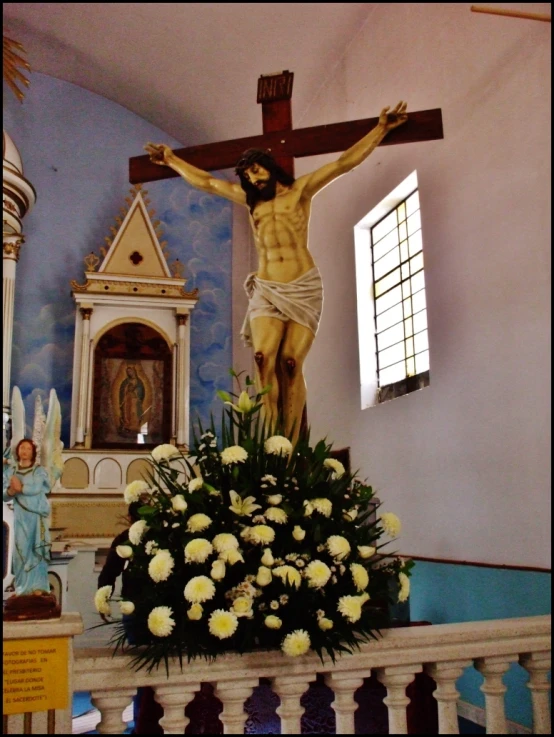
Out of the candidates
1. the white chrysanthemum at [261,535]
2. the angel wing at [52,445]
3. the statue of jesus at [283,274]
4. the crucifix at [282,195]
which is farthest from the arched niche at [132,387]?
the white chrysanthemum at [261,535]

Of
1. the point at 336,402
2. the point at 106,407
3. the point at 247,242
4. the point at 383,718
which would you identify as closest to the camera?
the point at 383,718

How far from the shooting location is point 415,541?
4.54 meters

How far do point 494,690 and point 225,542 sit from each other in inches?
35.4

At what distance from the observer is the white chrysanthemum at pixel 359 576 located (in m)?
2.04

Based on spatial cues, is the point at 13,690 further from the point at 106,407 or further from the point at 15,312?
the point at 15,312

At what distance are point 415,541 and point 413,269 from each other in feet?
6.33

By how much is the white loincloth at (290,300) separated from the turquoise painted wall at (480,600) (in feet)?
5.08

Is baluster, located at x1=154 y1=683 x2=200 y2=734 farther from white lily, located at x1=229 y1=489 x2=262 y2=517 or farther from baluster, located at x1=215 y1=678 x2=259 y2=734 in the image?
white lily, located at x1=229 y1=489 x2=262 y2=517

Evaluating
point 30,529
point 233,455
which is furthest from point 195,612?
point 30,529

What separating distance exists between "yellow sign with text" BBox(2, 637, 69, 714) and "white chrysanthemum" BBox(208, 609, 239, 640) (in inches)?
14.2

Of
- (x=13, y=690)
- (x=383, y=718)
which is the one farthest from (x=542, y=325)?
(x=13, y=690)

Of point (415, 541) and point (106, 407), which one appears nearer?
point (415, 541)

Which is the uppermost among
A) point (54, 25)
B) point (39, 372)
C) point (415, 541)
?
point (54, 25)

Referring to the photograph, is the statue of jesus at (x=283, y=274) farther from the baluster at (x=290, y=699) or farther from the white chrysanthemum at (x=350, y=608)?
the baluster at (x=290, y=699)
